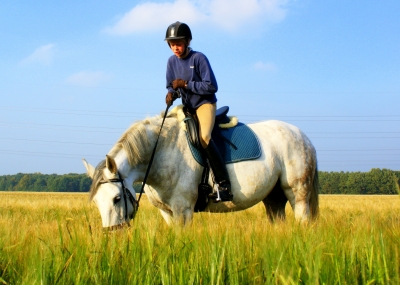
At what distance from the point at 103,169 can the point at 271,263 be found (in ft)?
8.98

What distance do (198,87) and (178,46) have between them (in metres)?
0.61

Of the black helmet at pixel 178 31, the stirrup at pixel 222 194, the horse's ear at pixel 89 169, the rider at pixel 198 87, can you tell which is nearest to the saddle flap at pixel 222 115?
the rider at pixel 198 87

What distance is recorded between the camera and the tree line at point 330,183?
232ft

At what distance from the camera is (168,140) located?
5316 millimetres

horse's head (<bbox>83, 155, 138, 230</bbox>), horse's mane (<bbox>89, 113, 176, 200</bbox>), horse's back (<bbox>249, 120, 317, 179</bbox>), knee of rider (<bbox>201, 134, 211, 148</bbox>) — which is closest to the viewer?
horse's head (<bbox>83, 155, 138, 230</bbox>)

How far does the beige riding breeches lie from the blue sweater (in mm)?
89

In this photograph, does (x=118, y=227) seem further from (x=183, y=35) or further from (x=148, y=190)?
(x=183, y=35)

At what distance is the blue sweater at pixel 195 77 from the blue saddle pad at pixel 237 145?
507 mm

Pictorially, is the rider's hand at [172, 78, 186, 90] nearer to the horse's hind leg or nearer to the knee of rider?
the knee of rider

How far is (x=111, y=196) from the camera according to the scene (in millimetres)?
4445

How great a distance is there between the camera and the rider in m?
5.20

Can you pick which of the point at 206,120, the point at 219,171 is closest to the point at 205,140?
the point at 206,120

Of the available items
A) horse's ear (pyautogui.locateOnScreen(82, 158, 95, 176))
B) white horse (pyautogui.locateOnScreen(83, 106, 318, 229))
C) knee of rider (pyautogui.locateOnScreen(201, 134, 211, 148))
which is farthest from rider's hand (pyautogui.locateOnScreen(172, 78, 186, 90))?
horse's ear (pyautogui.locateOnScreen(82, 158, 95, 176))

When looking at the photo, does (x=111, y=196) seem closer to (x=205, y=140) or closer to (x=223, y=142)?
(x=205, y=140)
